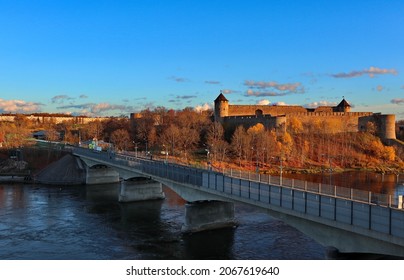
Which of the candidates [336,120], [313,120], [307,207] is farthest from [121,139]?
[307,207]

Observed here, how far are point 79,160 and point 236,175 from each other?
2004 inches

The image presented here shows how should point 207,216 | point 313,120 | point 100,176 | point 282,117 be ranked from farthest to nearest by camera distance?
point 313,120
point 282,117
point 100,176
point 207,216

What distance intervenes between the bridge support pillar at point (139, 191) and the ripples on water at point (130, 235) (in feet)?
3.90

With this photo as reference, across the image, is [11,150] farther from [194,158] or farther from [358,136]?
[358,136]

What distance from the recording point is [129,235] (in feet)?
112

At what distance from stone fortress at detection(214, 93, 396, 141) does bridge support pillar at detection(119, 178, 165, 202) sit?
6027cm

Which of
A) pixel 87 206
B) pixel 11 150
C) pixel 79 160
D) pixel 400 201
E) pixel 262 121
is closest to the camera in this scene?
pixel 400 201

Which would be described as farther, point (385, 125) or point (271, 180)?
point (385, 125)

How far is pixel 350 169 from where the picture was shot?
9025 cm

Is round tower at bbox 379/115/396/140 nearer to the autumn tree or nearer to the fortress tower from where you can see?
the fortress tower

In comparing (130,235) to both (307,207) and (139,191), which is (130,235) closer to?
(139,191)

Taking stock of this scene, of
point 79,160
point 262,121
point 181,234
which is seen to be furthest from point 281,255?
point 262,121

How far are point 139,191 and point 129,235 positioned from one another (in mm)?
16063

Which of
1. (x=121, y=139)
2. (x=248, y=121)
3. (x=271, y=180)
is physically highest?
(x=248, y=121)
